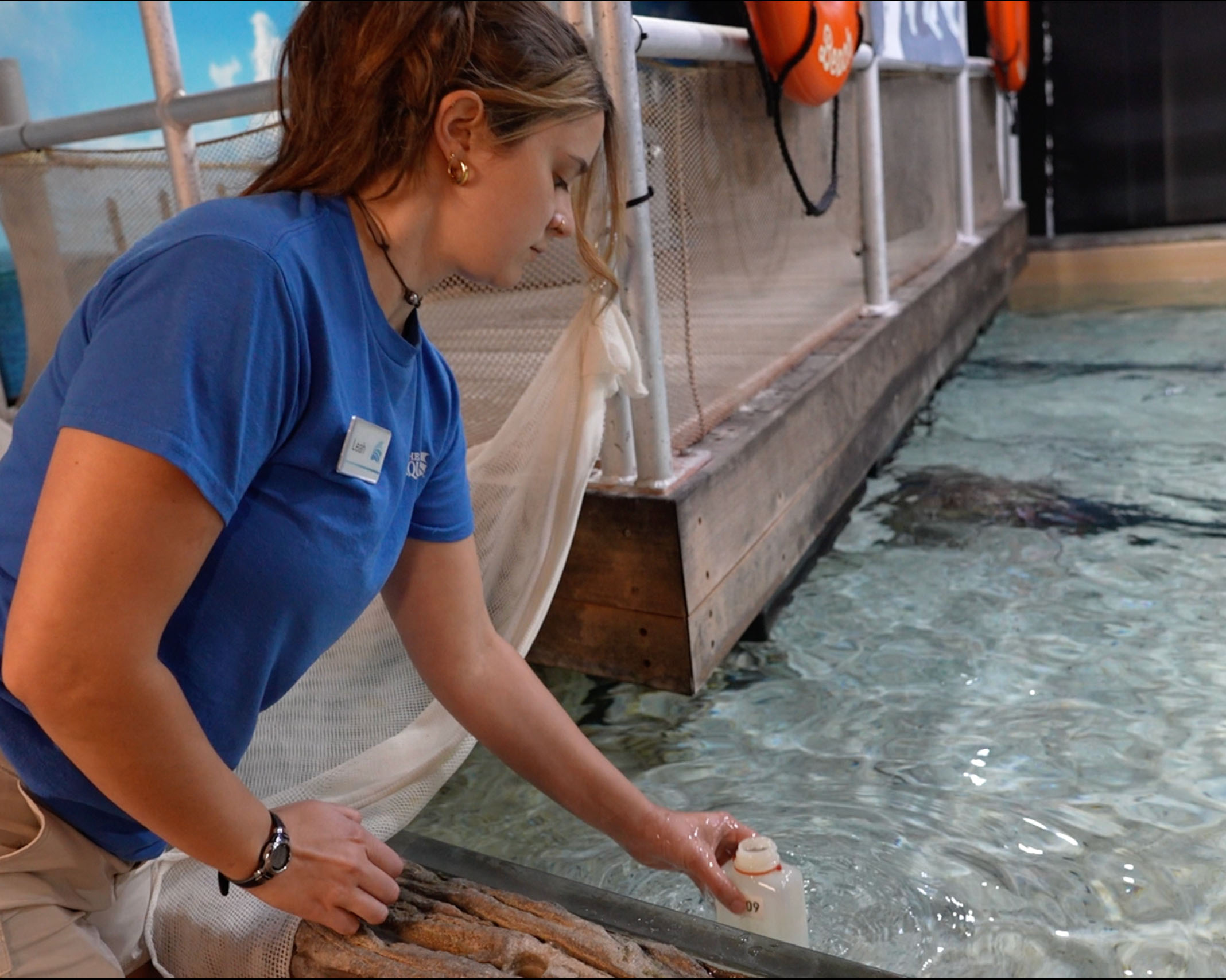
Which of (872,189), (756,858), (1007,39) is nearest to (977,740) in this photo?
(756,858)

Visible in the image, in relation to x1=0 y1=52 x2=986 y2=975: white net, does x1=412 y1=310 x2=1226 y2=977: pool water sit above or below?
below

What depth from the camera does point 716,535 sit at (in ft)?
7.37

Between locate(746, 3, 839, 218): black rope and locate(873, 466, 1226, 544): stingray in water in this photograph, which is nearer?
locate(746, 3, 839, 218): black rope

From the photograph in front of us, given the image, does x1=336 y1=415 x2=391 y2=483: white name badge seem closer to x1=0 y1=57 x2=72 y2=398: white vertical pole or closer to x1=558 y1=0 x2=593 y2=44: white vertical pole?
x1=558 y1=0 x2=593 y2=44: white vertical pole

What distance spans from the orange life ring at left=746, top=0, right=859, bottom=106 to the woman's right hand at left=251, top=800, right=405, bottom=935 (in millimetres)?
2253

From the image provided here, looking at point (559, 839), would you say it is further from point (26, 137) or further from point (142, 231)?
point (26, 137)

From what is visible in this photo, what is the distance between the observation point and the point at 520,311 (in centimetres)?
221

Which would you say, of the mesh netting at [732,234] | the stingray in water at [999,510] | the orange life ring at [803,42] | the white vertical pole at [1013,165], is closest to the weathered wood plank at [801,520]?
the stingray in water at [999,510]

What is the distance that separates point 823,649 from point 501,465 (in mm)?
928

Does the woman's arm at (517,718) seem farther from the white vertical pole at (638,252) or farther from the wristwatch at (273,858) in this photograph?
the white vertical pole at (638,252)

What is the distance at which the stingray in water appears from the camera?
2.96 meters

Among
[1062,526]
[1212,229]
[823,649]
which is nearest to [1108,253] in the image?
[1212,229]

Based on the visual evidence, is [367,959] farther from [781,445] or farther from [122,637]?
[781,445]

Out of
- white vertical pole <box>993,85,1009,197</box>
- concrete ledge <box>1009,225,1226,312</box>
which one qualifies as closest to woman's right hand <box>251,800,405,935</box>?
concrete ledge <box>1009,225,1226,312</box>
